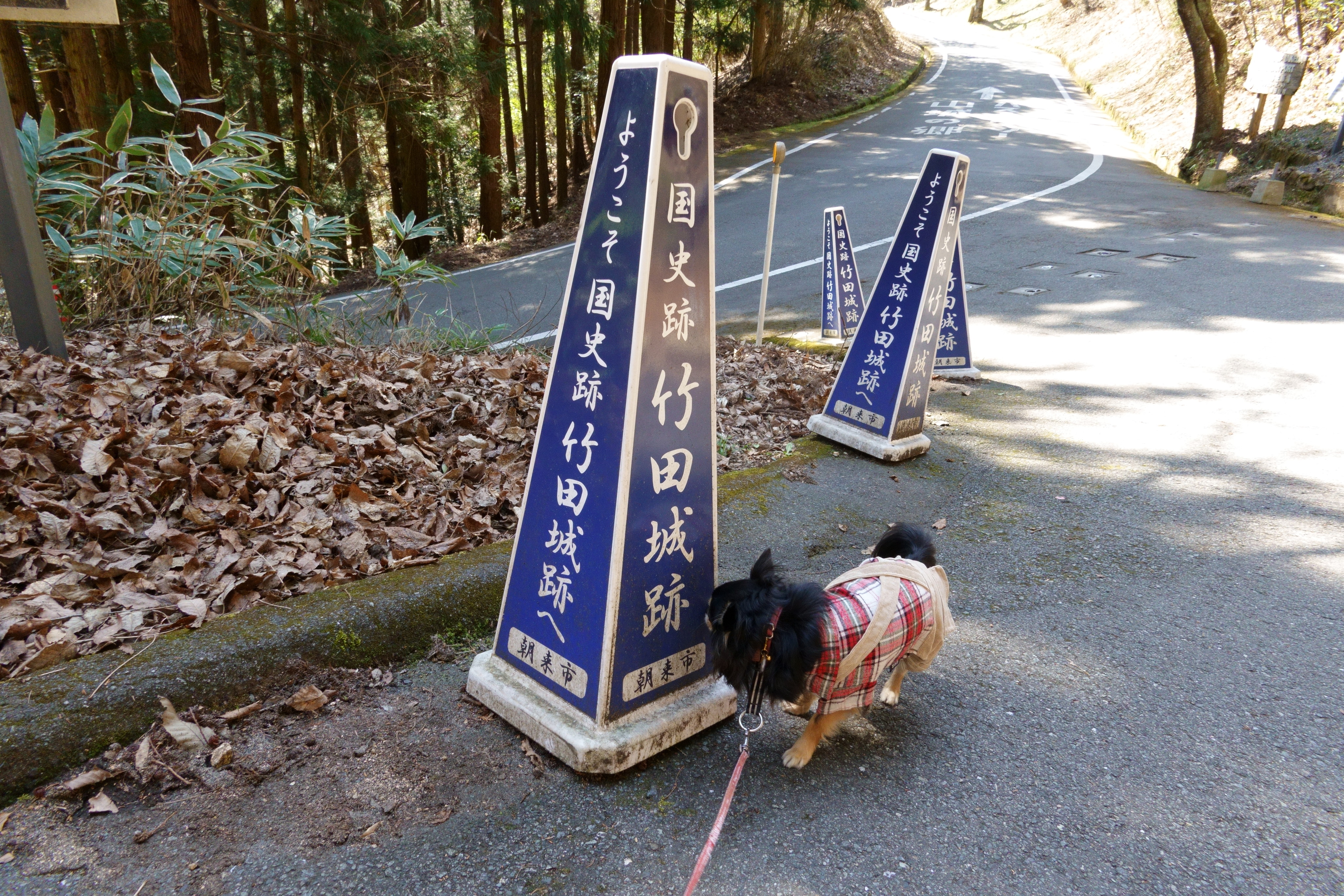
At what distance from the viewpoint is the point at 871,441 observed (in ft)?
16.4

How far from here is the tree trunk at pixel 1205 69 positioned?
566 inches

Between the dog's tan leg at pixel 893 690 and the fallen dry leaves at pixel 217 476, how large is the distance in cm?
190

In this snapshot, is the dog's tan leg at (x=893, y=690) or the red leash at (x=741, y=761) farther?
the dog's tan leg at (x=893, y=690)

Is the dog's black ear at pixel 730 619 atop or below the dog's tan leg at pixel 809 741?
atop

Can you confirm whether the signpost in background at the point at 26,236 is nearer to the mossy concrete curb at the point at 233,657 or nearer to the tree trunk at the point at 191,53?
the mossy concrete curb at the point at 233,657

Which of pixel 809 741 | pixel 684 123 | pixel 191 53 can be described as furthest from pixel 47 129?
pixel 191 53

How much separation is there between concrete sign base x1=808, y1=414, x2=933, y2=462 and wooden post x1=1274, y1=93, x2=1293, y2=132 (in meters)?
13.8

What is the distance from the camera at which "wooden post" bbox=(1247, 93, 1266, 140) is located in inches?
551

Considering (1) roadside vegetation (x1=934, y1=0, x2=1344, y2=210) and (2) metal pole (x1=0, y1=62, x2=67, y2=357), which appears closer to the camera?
(2) metal pole (x1=0, y1=62, x2=67, y2=357)

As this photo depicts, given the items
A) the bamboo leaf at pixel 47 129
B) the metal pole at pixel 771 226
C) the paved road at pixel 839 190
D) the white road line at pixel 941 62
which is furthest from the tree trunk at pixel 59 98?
the white road line at pixel 941 62

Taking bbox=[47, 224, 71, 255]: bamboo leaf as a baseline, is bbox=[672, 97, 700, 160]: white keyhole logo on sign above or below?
above

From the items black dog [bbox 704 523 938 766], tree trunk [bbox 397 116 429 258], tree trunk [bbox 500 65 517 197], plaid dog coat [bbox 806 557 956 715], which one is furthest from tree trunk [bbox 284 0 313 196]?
plaid dog coat [bbox 806 557 956 715]

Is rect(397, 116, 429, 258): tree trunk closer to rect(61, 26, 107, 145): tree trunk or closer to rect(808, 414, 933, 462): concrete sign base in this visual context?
rect(61, 26, 107, 145): tree trunk

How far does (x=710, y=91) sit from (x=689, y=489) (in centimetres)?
130
